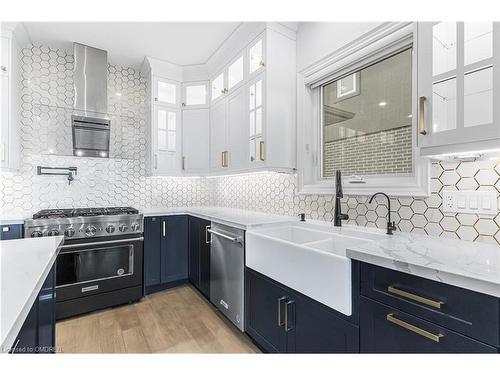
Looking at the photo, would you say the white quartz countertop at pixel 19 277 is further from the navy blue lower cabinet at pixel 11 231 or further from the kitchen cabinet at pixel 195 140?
the kitchen cabinet at pixel 195 140

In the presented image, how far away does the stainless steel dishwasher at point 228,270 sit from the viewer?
6.33 ft

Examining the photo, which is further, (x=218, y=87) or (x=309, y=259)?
(x=218, y=87)

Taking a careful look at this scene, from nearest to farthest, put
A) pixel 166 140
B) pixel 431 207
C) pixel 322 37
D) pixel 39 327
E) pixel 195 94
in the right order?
pixel 39 327 < pixel 431 207 < pixel 322 37 < pixel 166 140 < pixel 195 94

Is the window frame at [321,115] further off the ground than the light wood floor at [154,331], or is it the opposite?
the window frame at [321,115]

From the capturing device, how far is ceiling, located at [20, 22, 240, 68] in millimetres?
2379

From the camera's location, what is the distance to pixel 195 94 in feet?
10.5

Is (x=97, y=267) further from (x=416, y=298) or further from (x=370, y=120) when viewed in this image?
(x=370, y=120)

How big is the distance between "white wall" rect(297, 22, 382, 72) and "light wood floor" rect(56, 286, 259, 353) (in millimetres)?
2342

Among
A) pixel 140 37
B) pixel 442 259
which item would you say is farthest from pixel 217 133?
pixel 442 259

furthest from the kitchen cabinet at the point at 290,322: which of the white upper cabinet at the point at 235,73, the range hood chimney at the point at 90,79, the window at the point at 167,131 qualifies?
the range hood chimney at the point at 90,79

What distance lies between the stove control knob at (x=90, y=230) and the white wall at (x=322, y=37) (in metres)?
2.43

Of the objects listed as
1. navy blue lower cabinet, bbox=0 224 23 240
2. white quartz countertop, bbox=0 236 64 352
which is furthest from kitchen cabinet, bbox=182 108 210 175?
white quartz countertop, bbox=0 236 64 352

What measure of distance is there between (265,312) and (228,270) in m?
0.55
